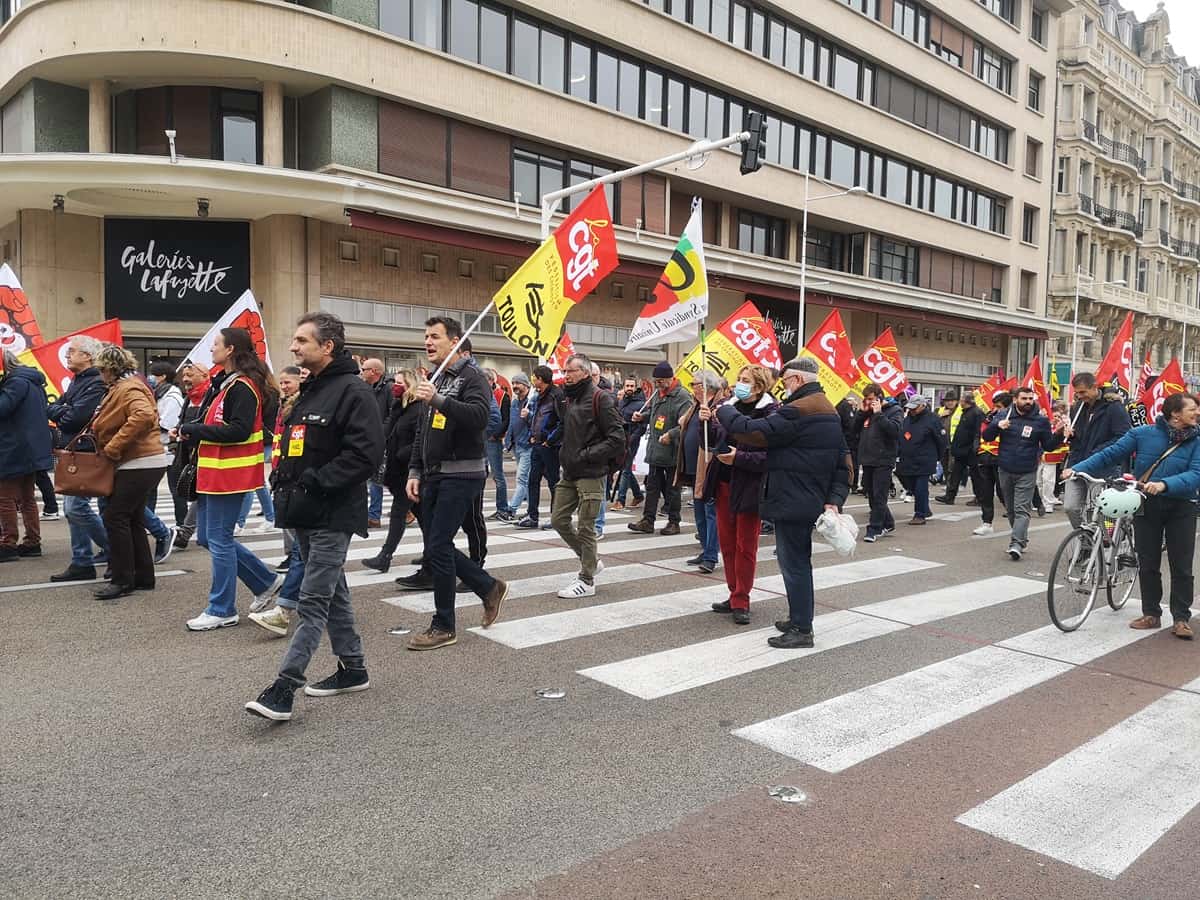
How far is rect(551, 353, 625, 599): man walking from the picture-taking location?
762 cm

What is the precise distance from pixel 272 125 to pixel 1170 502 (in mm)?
18654

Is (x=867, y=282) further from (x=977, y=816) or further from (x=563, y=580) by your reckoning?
(x=977, y=816)

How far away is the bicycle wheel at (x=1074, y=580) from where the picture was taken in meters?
6.75

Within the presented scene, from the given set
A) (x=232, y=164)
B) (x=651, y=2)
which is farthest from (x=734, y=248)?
(x=232, y=164)

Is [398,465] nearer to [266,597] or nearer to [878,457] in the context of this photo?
[266,597]

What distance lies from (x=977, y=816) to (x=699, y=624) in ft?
10.2

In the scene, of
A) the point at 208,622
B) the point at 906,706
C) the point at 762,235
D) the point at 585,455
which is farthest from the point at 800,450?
the point at 762,235

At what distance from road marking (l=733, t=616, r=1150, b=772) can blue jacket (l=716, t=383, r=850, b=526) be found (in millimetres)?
1231

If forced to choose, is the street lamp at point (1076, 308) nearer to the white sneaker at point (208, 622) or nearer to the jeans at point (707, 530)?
the jeans at point (707, 530)

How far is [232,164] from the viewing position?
18.3 meters

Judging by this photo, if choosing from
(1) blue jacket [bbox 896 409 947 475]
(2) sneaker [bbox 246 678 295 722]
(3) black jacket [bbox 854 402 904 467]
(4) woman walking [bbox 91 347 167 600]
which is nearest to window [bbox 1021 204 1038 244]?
(1) blue jacket [bbox 896 409 947 475]

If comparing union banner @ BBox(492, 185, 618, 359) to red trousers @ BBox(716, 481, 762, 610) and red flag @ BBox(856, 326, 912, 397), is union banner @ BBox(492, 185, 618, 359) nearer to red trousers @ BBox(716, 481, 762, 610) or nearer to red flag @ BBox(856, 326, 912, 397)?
red trousers @ BBox(716, 481, 762, 610)

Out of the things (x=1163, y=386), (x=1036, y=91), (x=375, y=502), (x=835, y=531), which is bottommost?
(x=375, y=502)

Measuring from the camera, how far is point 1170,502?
698cm
